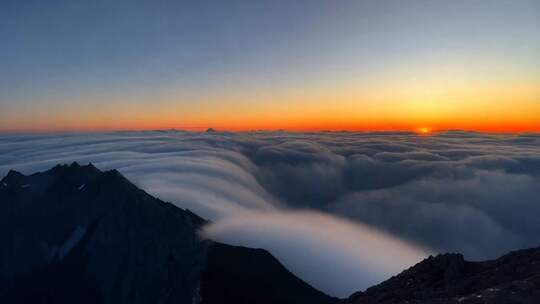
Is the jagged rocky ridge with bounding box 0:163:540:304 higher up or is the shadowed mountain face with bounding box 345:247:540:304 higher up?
the shadowed mountain face with bounding box 345:247:540:304

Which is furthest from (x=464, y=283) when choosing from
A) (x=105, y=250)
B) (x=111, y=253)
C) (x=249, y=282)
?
(x=105, y=250)

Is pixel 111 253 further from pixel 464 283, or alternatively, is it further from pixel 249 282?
pixel 464 283

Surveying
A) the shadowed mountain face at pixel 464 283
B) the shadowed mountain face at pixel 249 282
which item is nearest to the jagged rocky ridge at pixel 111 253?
the shadowed mountain face at pixel 249 282

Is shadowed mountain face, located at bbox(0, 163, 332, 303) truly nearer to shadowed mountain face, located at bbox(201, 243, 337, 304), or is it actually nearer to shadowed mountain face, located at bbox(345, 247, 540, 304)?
shadowed mountain face, located at bbox(201, 243, 337, 304)

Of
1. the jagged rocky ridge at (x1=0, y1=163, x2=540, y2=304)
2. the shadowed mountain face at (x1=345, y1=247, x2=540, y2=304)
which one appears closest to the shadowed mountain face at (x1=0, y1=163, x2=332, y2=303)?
the jagged rocky ridge at (x1=0, y1=163, x2=540, y2=304)

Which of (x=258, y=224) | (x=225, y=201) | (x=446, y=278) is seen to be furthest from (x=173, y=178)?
(x=446, y=278)

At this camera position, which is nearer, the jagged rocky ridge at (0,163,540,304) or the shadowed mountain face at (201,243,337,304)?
the shadowed mountain face at (201,243,337,304)
